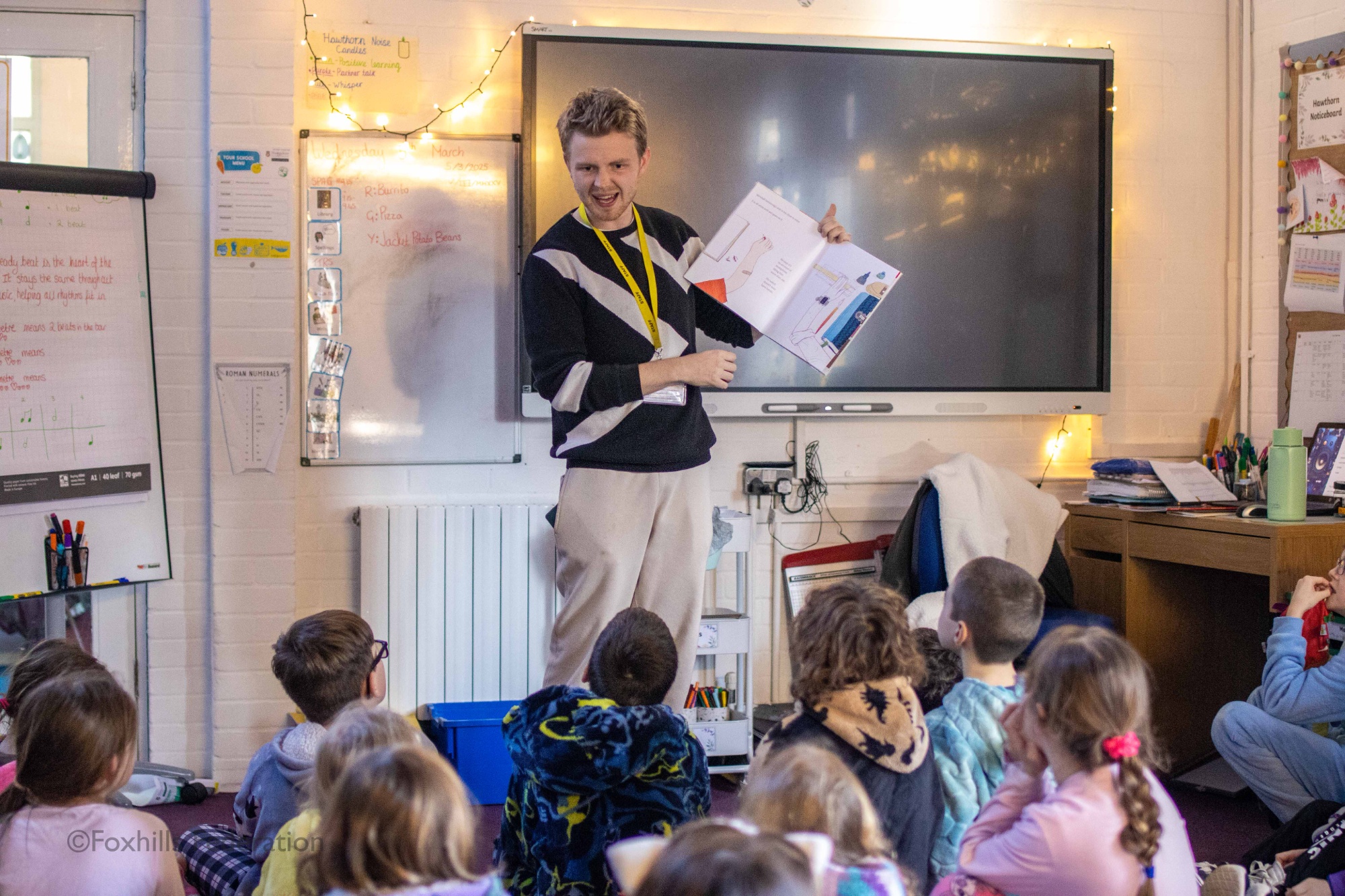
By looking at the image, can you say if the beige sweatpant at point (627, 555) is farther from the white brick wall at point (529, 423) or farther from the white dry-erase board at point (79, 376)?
the white dry-erase board at point (79, 376)

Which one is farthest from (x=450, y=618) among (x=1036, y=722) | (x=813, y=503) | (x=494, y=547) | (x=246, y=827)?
(x=1036, y=722)

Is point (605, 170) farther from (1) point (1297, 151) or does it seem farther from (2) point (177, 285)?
(1) point (1297, 151)

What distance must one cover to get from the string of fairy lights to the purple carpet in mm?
1894

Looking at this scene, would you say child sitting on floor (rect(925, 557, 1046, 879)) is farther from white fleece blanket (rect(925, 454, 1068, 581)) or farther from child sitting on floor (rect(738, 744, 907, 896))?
white fleece blanket (rect(925, 454, 1068, 581))

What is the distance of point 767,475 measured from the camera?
11.4 feet

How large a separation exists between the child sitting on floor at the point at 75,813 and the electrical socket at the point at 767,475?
85.8 inches

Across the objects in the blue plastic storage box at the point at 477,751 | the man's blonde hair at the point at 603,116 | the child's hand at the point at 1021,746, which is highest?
the man's blonde hair at the point at 603,116

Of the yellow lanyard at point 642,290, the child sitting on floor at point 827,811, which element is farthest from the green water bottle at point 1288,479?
the child sitting on floor at point 827,811

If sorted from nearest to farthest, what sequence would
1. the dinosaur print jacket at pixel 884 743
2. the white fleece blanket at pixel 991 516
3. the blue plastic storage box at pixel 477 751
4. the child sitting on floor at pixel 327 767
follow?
the child sitting on floor at pixel 327 767 < the dinosaur print jacket at pixel 884 743 < the blue plastic storage box at pixel 477 751 < the white fleece blanket at pixel 991 516

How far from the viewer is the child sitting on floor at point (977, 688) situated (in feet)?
5.95

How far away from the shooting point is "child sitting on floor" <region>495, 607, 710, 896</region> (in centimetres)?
168

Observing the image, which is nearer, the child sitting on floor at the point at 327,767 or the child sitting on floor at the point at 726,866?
the child sitting on floor at the point at 726,866

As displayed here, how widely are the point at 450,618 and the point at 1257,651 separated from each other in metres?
2.40

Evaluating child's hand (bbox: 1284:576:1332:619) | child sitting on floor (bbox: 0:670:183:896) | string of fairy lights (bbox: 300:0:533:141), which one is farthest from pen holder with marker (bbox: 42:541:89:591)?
→ child's hand (bbox: 1284:576:1332:619)
